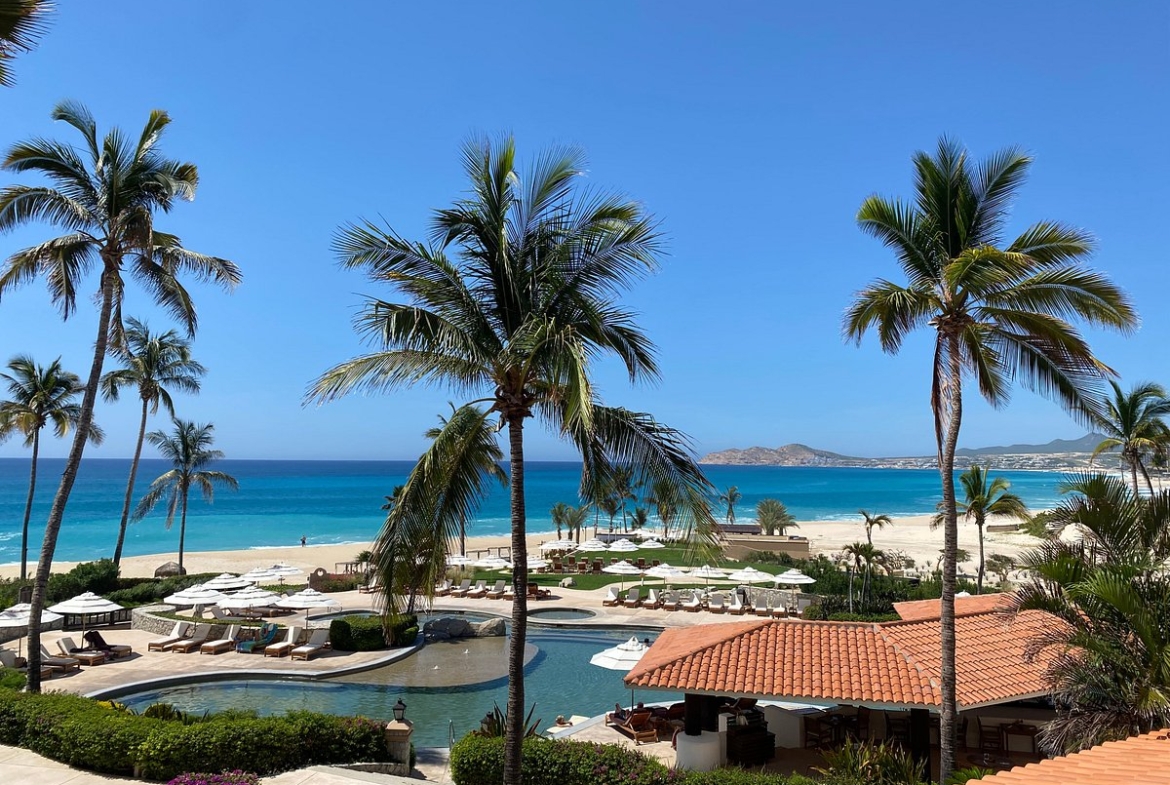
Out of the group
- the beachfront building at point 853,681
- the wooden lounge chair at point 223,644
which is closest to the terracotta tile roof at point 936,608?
the beachfront building at point 853,681

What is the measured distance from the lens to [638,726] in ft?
48.2

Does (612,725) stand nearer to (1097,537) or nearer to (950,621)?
(950,621)

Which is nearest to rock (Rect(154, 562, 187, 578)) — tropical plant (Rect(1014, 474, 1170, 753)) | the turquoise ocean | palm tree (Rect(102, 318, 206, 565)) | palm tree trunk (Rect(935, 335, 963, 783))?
palm tree (Rect(102, 318, 206, 565))

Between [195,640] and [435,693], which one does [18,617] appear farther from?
[435,693]

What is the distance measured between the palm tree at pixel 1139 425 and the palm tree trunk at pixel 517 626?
24.9 meters

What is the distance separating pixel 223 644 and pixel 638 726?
1477 cm

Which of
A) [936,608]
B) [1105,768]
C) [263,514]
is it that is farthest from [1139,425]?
[263,514]

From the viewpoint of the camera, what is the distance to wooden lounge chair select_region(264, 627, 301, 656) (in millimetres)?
21656

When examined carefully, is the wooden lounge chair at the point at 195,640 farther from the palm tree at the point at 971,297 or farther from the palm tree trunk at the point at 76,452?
the palm tree at the point at 971,297

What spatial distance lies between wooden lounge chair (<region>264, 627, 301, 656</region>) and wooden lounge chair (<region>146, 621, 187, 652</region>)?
10.5ft

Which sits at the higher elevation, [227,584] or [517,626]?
[517,626]

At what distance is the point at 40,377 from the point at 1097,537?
121ft

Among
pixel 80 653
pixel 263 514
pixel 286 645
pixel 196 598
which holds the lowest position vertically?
pixel 263 514

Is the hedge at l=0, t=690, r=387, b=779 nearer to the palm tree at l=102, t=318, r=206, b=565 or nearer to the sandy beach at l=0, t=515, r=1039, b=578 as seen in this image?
the palm tree at l=102, t=318, r=206, b=565
